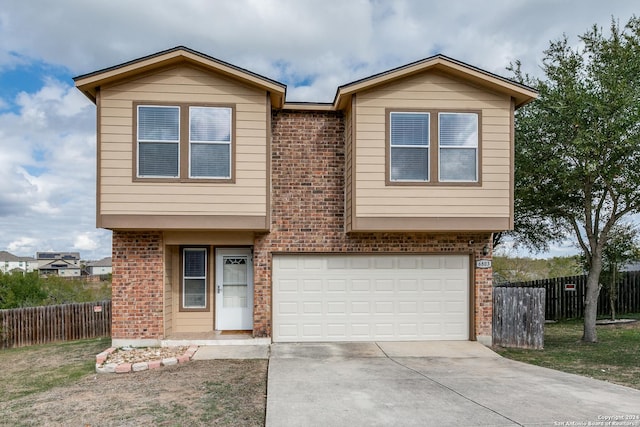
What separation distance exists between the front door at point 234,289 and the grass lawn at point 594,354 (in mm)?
5860

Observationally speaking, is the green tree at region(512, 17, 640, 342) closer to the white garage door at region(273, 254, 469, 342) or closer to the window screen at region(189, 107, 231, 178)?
the white garage door at region(273, 254, 469, 342)

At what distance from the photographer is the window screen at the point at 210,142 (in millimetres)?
9883

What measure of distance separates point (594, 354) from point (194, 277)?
912 cm

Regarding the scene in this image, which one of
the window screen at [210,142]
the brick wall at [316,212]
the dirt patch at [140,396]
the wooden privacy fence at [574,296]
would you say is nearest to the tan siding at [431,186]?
the brick wall at [316,212]

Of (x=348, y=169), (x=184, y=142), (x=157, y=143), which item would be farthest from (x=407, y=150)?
(x=157, y=143)

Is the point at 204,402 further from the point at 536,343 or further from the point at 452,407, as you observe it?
the point at 536,343

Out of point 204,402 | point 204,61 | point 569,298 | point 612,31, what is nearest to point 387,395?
point 204,402

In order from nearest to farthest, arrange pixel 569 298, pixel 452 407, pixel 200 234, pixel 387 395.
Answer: pixel 452 407, pixel 387 395, pixel 200 234, pixel 569 298

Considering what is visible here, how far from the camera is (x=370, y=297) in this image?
11.0 meters

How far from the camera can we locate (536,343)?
35.9ft

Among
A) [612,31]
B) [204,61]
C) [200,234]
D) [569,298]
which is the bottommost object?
[569,298]

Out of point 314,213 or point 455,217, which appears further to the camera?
Answer: point 314,213

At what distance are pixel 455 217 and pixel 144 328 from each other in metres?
7.06

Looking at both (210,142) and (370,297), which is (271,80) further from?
(370,297)
